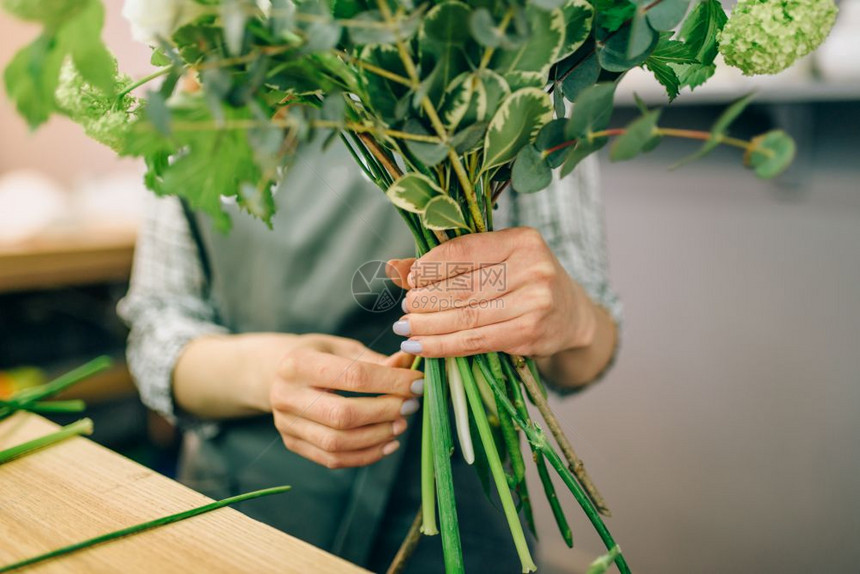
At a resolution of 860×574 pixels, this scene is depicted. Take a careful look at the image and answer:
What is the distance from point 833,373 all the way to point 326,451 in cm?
98

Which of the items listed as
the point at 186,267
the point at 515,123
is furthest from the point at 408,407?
the point at 186,267

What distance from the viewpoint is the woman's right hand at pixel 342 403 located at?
17.1 inches

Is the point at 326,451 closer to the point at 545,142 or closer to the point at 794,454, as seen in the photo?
the point at 545,142

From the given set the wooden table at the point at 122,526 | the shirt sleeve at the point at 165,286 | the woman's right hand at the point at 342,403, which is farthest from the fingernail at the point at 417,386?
the shirt sleeve at the point at 165,286

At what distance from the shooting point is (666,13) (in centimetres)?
29

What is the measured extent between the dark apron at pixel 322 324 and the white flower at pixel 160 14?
19 centimetres

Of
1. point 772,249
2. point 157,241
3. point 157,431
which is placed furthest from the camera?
point 157,431

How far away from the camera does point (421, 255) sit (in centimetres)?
40

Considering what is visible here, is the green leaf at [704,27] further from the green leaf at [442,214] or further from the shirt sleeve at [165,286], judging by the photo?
the shirt sleeve at [165,286]

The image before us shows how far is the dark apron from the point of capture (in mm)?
516

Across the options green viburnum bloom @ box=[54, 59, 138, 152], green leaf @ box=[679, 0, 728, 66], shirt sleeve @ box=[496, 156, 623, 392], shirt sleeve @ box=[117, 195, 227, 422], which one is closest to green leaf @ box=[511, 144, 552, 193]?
green leaf @ box=[679, 0, 728, 66]

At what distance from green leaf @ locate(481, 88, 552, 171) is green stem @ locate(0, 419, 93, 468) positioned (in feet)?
1.34

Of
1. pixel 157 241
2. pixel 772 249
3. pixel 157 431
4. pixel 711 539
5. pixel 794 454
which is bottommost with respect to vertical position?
pixel 157 431

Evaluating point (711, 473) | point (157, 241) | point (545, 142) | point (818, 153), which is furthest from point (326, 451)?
point (818, 153)
